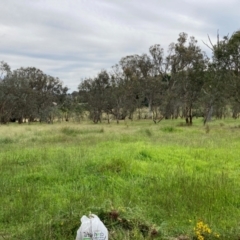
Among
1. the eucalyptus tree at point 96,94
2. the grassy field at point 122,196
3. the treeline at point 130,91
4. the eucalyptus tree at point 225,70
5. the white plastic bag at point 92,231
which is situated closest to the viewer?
the white plastic bag at point 92,231

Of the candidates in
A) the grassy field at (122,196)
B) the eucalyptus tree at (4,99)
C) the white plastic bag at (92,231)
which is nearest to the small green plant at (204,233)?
the grassy field at (122,196)

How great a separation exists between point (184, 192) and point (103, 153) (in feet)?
16.4

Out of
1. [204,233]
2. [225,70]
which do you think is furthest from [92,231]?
[225,70]

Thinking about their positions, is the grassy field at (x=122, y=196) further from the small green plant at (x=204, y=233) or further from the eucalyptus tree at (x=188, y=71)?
the eucalyptus tree at (x=188, y=71)

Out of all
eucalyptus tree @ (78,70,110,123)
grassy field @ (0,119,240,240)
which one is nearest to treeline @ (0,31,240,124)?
eucalyptus tree @ (78,70,110,123)

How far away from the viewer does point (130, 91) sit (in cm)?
5056

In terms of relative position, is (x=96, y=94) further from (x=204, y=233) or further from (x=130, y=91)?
(x=204, y=233)

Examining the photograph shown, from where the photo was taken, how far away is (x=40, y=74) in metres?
57.8

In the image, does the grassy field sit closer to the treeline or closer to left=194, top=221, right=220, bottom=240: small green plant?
left=194, top=221, right=220, bottom=240: small green plant

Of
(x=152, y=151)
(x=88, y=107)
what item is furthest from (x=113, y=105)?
(x=152, y=151)

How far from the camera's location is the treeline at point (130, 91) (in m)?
39.1

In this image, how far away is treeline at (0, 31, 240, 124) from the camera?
39.1m

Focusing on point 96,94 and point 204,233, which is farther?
point 96,94

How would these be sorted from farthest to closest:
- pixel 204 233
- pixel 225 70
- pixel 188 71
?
pixel 188 71 → pixel 225 70 → pixel 204 233
